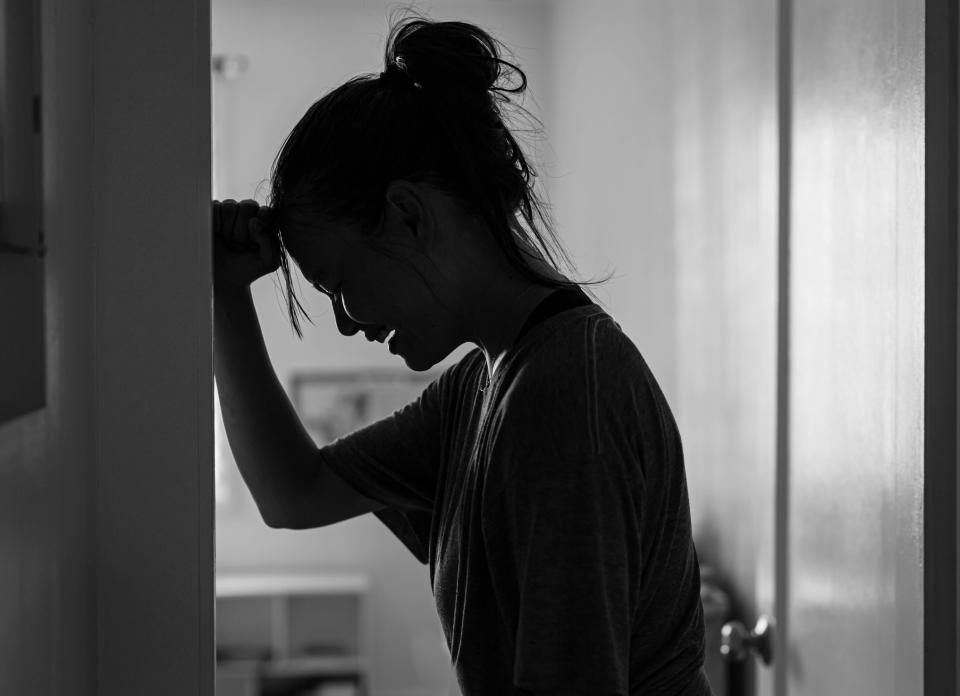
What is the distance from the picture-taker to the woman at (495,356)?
0.67 meters

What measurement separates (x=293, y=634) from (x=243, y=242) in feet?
9.91

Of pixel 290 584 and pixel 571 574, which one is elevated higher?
pixel 571 574

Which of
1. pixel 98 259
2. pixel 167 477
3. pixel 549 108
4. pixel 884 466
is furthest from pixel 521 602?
pixel 549 108

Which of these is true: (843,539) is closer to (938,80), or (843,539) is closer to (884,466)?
(884,466)

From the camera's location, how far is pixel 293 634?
3615 mm

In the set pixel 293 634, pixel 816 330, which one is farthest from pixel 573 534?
pixel 293 634

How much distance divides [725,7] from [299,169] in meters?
1.18

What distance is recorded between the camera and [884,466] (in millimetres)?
999

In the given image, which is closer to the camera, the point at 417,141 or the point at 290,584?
the point at 417,141

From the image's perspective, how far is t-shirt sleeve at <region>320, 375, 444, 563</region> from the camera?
95 cm

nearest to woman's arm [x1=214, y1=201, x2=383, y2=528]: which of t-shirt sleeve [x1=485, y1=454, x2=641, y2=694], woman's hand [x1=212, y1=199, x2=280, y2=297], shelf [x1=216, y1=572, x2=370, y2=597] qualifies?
woman's hand [x1=212, y1=199, x2=280, y2=297]

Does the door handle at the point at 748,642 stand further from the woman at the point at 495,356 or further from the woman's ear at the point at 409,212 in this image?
the woman's ear at the point at 409,212

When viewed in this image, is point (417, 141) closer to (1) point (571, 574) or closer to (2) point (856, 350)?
(1) point (571, 574)

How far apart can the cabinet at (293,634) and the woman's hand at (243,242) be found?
109 inches
